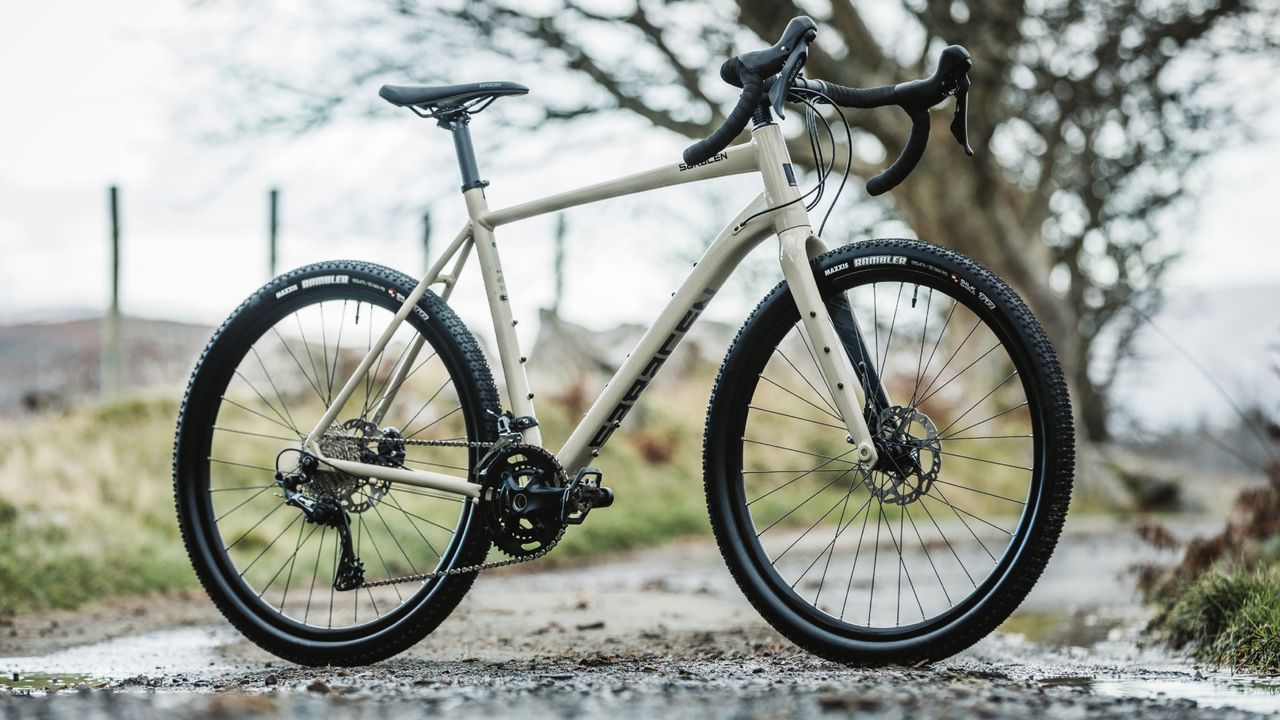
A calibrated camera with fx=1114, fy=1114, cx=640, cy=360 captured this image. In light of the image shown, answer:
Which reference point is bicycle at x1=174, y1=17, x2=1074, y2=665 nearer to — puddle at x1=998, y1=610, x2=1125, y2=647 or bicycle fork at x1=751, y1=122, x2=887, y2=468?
bicycle fork at x1=751, y1=122, x2=887, y2=468

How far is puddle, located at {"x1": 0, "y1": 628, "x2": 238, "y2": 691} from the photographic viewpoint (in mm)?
3268

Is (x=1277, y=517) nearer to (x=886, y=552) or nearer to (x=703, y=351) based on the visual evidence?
(x=886, y=552)

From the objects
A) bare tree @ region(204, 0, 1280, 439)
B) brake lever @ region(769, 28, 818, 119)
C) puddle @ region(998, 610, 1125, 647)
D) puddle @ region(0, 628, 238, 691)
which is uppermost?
bare tree @ region(204, 0, 1280, 439)

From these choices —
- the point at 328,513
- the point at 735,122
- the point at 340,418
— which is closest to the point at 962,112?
the point at 735,122

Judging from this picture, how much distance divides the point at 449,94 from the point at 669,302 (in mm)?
920

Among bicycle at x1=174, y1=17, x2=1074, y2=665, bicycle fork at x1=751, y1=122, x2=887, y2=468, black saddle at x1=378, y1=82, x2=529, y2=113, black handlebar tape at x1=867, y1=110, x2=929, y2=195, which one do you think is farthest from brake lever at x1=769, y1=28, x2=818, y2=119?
black saddle at x1=378, y1=82, x2=529, y2=113

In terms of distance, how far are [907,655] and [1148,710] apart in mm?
668

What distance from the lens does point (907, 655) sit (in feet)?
8.85

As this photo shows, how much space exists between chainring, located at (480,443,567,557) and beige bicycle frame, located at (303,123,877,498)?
56 millimetres

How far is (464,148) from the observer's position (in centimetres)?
337

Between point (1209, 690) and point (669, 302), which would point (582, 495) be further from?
point (1209, 690)

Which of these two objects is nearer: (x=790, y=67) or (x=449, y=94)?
(x=790, y=67)

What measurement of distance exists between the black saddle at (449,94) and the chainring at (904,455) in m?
1.45

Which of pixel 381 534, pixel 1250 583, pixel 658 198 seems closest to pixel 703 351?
→ pixel 658 198
